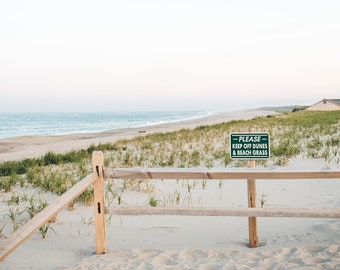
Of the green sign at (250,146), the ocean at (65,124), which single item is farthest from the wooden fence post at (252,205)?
the ocean at (65,124)

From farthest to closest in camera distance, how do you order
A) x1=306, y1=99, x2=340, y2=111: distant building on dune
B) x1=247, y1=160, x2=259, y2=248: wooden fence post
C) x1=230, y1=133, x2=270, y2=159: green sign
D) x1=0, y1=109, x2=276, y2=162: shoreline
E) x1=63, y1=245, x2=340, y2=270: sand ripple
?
x1=306, y1=99, x2=340, y2=111: distant building on dune < x1=0, y1=109, x2=276, y2=162: shoreline < x1=247, y1=160, x2=259, y2=248: wooden fence post < x1=230, y1=133, x2=270, y2=159: green sign < x1=63, y1=245, x2=340, y2=270: sand ripple

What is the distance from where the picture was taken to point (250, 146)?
4238 millimetres

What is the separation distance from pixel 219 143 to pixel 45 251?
1115cm

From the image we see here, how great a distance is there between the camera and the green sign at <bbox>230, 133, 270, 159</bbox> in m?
4.20

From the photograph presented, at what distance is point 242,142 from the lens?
14.0 feet

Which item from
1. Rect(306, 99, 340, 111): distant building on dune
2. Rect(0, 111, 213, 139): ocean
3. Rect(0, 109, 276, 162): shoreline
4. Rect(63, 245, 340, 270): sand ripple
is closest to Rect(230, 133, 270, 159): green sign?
Rect(63, 245, 340, 270): sand ripple

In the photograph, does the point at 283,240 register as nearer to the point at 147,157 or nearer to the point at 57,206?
the point at 57,206

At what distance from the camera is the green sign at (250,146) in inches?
165

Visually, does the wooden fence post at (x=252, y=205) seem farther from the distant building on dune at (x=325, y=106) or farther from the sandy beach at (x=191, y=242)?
the distant building on dune at (x=325, y=106)

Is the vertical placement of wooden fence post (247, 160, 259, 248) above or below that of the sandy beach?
above

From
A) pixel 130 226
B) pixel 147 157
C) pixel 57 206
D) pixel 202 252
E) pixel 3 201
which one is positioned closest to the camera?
pixel 57 206

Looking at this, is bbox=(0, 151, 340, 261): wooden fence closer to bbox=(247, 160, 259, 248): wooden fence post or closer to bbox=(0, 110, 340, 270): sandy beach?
bbox=(247, 160, 259, 248): wooden fence post

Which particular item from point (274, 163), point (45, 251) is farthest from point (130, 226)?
point (274, 163)

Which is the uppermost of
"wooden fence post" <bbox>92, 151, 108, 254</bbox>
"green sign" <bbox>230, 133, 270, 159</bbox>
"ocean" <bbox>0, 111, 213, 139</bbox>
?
"green sign" <bbox>230, 133, 270, 159</bbox>
